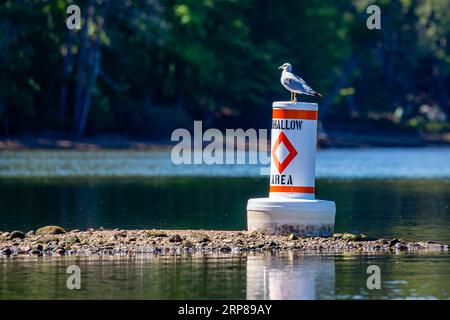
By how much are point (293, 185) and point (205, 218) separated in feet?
23.3

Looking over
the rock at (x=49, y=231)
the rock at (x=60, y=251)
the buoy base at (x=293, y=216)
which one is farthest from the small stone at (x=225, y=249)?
the rock at (x=49, y=231)

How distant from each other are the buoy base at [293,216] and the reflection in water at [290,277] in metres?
2.27

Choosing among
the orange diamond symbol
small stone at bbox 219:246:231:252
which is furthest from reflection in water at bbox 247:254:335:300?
the orange diamond symbol

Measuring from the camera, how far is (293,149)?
27.9 m

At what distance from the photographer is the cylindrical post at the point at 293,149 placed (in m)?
27.8

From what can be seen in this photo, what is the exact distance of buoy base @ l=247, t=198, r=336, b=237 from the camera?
1084 inches

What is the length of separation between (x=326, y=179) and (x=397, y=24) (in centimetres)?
7424

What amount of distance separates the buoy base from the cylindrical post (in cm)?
35

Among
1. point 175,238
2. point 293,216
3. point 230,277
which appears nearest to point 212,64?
point 293,216

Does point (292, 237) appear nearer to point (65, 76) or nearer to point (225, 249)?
point (225, 249)

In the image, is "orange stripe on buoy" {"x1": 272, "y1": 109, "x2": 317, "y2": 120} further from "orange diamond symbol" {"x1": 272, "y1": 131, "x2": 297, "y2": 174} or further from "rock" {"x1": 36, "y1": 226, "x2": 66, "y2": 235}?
"rock" {"x1": 36, "y1": 226, "x2": 66, "y2": 235}

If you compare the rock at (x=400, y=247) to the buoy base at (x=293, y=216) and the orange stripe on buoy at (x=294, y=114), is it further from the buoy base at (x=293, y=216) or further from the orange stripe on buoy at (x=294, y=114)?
the orange stripe on buoy at (x=294, y=114)

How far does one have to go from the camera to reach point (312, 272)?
75.0 ft
